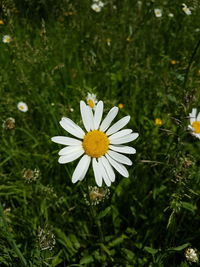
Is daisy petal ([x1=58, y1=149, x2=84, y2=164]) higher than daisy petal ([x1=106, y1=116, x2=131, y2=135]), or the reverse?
daisy petal ([x1=106, y1=116, x2=131, y2=135])

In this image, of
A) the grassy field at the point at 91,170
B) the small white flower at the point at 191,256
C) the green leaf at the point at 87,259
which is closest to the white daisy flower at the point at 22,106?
the grassy field at the point at 91,170

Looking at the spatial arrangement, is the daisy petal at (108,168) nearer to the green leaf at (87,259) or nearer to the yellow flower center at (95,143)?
the yellow flower center at (95,143)

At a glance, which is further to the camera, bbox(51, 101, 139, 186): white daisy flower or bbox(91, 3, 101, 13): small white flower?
bbox(91, 3, 101, 13): small white flower

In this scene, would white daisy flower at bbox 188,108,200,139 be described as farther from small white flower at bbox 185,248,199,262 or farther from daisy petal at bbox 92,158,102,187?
daisy petal at bbox 92,158,102,187

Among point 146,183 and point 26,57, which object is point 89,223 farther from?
point 26,57

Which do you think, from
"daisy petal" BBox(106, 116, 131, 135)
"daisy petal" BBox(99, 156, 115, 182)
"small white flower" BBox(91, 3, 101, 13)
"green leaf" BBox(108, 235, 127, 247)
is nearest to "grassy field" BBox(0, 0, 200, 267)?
"green leaf" BBox(108, 235, 127, 247)

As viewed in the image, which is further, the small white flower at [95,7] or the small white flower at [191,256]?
the small white flower at [95,7]
